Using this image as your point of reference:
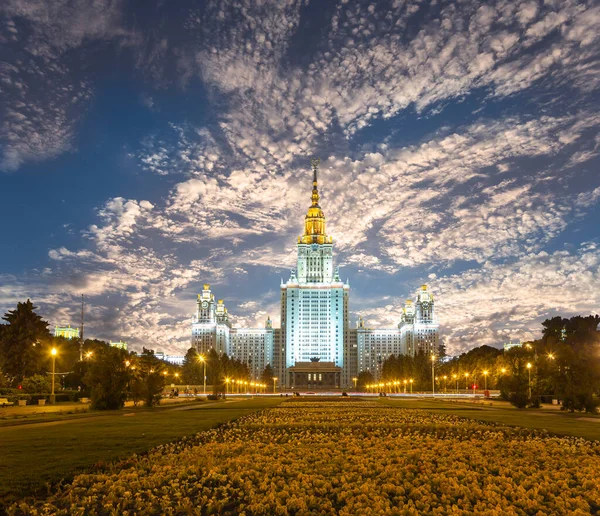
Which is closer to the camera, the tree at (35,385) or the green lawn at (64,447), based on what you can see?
the green lawn at (64,447)

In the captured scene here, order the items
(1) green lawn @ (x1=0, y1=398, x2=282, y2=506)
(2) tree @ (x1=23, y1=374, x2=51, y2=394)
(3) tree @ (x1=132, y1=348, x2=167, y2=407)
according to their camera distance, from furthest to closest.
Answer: (2) tree @ (x1=23, y1=374, x2=51, y2=394), (3) tree @ (x1=132, y1=348, x2=167, y2=407), (1) green lawn @ (x1=0, y1=398, x2=282, y2=506)

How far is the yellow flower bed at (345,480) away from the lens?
33.2 ft

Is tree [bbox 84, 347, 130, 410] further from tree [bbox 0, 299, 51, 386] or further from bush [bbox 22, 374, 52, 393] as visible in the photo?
tree [bbox 0, 299, 51, 386]

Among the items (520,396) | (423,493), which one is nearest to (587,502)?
(423,493)

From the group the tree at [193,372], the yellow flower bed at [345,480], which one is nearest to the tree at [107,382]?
the yellow flower bed at [345,480]

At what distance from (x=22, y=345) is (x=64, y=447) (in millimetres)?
57970

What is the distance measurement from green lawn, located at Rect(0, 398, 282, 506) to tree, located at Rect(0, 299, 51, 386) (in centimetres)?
4718

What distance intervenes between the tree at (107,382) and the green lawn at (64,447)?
1335 cm

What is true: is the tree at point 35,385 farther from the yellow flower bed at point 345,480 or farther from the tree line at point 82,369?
the yellow flower bed at point 345,480

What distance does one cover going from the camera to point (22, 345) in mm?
68688

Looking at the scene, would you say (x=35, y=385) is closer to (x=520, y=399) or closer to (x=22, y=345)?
(x=22, y=345)

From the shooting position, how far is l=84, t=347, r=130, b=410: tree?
3984 centimetres

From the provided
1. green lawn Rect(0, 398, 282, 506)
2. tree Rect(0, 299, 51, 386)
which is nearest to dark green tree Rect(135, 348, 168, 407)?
green lawn Rect(0, 398, 282, 506)

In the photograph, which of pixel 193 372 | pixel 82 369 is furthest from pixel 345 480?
pixel 193 372
